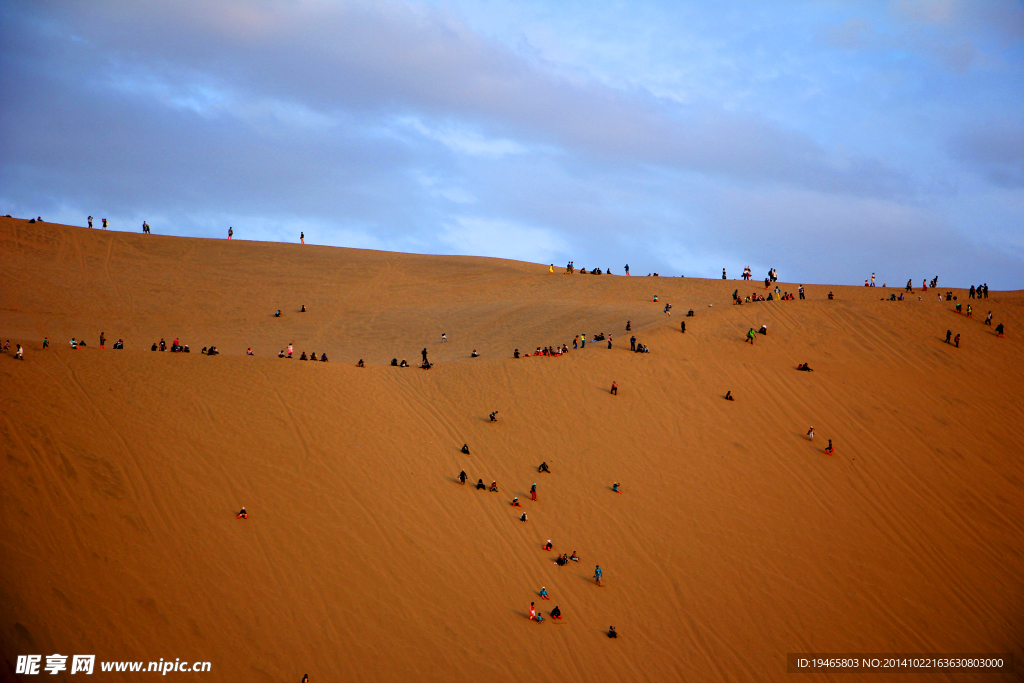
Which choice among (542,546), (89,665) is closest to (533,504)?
(542,546)

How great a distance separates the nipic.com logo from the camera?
15.6 meters

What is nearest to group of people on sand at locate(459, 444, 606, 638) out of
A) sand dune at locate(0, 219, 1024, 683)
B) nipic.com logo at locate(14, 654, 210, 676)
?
sand dune at locate(0, 219, 1024, 683)

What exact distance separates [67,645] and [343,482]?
29.0 feet

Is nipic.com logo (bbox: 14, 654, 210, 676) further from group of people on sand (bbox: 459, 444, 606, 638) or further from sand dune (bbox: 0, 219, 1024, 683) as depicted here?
group of people on sand (bbox: 459, 444, 606, 638)

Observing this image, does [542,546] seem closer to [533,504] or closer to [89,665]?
[533,504]

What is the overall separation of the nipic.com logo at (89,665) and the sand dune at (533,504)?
0.74 feet

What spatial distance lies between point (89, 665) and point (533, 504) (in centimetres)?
1301

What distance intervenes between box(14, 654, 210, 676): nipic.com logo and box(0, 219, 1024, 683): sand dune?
0.74ft

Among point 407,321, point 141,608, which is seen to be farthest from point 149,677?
point 407,321

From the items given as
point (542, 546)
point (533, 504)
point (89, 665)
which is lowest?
point (89, 665)

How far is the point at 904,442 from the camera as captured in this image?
89.0 feet

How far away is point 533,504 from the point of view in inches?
925

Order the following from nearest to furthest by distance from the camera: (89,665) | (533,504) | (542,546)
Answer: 1. (89,665)
2. (542,546)
3. (533,504)

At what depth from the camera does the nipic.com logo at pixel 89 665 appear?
613 inches
